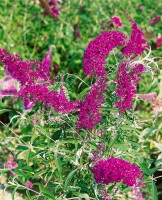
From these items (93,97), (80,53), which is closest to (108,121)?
(93,97)

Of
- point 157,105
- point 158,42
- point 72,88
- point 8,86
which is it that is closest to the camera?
point 157,105

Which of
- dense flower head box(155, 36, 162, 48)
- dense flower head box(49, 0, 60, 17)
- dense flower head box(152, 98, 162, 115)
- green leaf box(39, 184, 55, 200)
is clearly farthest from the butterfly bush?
dense flower head box(49, 0, 60, 17)

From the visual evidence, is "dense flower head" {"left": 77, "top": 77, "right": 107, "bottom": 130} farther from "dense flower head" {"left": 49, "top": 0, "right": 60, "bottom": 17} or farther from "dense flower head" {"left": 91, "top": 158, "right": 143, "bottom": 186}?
"dense flower head" {"left": 49, "top": 0, "right": 60, "bottom": 17}

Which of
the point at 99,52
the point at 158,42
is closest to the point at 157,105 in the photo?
the point at 99,52

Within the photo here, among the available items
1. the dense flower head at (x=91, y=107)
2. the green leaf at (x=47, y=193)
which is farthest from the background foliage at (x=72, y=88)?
the dense flower head at (x=91, y=107)

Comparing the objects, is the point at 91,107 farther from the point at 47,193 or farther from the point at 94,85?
the point at 47,193

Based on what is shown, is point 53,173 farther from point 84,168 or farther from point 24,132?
point 24,132

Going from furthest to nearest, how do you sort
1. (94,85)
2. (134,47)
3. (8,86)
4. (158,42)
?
(158,42), (8,86), (134,47), (94,85)

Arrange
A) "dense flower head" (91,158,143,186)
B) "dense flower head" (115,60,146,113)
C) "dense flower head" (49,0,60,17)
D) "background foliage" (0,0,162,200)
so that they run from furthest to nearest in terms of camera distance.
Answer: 1. "dense flower head" (49,0,60,17)
2. "background foliage" (0,0,162,200)
3. "dense flower head" (115,60,146,113)
4. "dense flower head" (91,158,143,186)

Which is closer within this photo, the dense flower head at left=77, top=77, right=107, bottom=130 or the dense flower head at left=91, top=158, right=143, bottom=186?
the dense flower head at left=91, top=158, right=143, bottom=186
